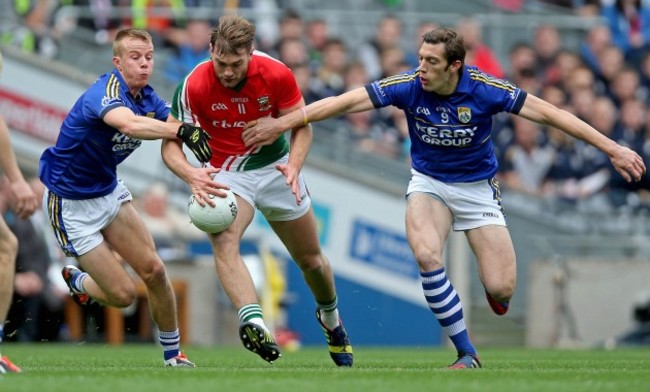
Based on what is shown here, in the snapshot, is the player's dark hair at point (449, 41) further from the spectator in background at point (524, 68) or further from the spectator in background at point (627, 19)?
the spectator in background at point (627, 19)

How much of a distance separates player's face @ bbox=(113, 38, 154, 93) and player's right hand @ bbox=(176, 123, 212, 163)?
666 millimetres

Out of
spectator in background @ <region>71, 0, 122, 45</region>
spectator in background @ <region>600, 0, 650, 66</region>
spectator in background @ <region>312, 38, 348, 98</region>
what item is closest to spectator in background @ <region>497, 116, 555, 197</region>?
spectator in background @ <region>312, 38, 348, 98</region>

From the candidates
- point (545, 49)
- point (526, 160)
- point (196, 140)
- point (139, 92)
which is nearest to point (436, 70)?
point (196, 140)

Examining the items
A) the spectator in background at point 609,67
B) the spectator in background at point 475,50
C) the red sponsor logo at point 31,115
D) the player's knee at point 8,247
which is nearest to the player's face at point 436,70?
the player's knee at point 8,247

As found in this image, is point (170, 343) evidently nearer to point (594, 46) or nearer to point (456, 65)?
point (456, 65)

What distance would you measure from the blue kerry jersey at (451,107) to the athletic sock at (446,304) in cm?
100

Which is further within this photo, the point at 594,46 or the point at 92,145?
the point at 594,46

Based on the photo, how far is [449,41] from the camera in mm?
10539

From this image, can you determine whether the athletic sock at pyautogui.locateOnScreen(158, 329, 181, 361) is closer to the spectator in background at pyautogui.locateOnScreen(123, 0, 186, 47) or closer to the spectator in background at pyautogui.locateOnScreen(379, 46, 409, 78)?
the spectator in background at pyautogui.locateOnScreen(123, 0, 186, 47)

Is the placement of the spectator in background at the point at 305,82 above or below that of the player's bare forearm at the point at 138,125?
below

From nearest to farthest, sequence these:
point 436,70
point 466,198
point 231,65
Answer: point 231,65 → point 436,70 → point 466,198

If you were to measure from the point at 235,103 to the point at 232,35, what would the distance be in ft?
2.14

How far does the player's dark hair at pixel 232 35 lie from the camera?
9820 millimetres

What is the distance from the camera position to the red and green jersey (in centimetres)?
1028
